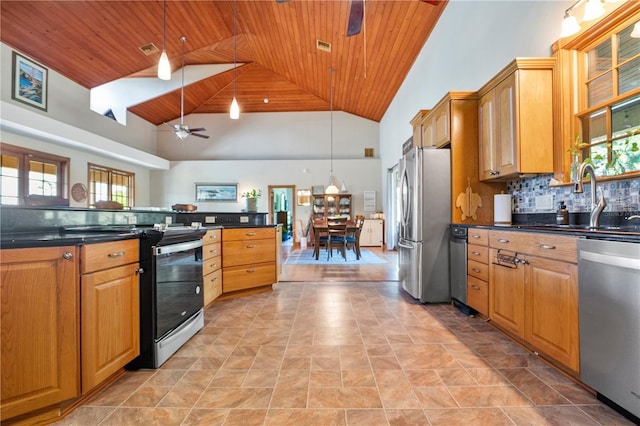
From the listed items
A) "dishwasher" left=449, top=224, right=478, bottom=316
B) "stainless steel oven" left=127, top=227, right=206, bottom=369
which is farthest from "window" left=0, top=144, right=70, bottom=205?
"dishwasher" left=449, top=224, right=478, bottom=316

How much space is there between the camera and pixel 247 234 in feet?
10.8

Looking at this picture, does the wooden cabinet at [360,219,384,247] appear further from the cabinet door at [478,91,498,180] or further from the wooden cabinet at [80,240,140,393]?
the wooden cabinet at [80,240,140,393]

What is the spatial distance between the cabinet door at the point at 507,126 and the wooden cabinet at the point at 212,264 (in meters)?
2.76

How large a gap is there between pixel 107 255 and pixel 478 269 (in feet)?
8.64

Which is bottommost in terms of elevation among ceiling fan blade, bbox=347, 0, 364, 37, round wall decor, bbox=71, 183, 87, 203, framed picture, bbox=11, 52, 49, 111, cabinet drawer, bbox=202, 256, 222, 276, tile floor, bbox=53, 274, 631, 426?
tile floor, bbox=53, 274, 631, 426

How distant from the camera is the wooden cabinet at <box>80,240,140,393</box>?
4.49ft

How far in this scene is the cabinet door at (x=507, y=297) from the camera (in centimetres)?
188

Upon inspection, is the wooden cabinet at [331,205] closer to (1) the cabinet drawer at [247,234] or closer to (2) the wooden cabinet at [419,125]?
(2) the wooden cabinet at [419,125]

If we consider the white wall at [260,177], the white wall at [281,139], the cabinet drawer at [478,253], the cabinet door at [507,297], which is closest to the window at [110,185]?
the white wall at [260,177]

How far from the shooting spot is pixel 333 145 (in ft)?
30.1

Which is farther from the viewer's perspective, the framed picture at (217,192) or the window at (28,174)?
the framed picture at (217,192)

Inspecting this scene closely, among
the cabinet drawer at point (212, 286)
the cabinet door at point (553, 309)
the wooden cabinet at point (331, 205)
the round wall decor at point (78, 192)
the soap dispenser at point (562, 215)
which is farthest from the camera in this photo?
the wooden cabinet at point (331, 205)

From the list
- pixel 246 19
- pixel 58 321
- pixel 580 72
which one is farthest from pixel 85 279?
pixel 246 19

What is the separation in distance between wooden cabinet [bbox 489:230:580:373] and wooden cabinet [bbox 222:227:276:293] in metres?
2.35
